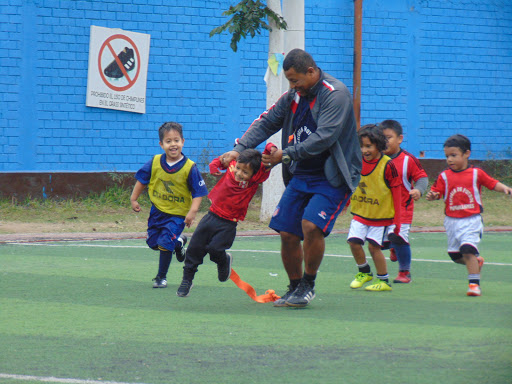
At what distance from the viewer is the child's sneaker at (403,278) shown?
26.8ft

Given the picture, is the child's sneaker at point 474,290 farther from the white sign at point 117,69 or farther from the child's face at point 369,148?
the white sign at point 117,69

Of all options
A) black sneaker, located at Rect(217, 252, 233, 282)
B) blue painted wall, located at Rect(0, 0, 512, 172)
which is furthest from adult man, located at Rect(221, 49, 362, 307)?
blue painted wall, located at Rect(0, 0, 512, 172)

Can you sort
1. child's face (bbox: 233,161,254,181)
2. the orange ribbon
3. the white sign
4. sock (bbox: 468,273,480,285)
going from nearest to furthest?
child's face (bbox: 233,161,254,181) → the orange ribbon → sock (bbox: 468,273,480,285) → the white sign

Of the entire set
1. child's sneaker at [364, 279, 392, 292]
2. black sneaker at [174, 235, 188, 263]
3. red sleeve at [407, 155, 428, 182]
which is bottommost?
child's sneaker at [364, 279, 392, 292]

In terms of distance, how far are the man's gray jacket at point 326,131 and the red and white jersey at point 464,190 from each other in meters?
1.61

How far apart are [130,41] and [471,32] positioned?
8101 mm

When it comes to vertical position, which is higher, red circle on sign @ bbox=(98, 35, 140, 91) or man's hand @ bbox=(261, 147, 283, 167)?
red circle on sign @ bbox=(98, 35, 140, 91)

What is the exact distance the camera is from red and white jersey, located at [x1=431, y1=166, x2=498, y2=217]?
297 inches

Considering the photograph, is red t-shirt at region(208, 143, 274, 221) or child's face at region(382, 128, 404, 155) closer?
red t-shirt at region(208, 143, 274, 221)

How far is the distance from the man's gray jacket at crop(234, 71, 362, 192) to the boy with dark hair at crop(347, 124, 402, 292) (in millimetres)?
1322

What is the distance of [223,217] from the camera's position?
22.7 ft

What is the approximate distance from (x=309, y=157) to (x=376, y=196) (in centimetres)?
189

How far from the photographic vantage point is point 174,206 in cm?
787

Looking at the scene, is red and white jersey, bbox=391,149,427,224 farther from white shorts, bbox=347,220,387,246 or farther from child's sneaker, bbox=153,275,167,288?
child's sneaker, bbox=153,275,167,288
